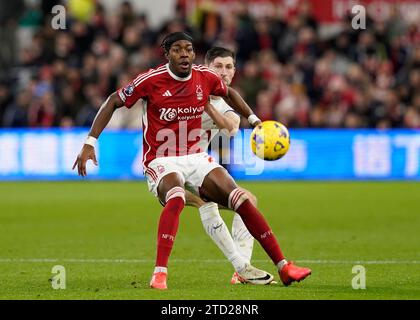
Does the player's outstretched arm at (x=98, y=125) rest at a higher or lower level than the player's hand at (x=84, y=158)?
higher

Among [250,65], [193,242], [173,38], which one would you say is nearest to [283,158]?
[250,65]

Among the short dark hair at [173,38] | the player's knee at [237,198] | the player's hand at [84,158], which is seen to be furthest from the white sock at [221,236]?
the short dark hair at [173,38]

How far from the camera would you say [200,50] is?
74.5 feet

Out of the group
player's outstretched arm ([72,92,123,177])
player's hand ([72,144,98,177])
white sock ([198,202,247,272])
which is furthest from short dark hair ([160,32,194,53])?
white sock ([198,202,247,272])

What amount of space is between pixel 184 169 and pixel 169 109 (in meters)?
0.52

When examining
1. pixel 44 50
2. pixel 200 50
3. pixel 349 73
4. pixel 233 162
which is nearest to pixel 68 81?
pixel 44 50

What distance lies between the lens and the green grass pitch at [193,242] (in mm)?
Result: 8328

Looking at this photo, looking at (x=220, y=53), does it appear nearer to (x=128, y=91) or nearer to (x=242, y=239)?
(x=128, y=91)

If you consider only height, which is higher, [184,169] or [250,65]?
[250,65]

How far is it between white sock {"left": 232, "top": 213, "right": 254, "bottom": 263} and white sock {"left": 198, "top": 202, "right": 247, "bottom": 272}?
0.82 feet

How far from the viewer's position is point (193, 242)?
1219cm

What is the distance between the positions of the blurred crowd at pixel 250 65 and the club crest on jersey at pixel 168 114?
12639mm

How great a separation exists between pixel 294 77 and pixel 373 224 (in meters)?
9.37

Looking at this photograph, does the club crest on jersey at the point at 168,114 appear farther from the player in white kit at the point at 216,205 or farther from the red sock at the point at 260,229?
the red sock at the point at 260,229
